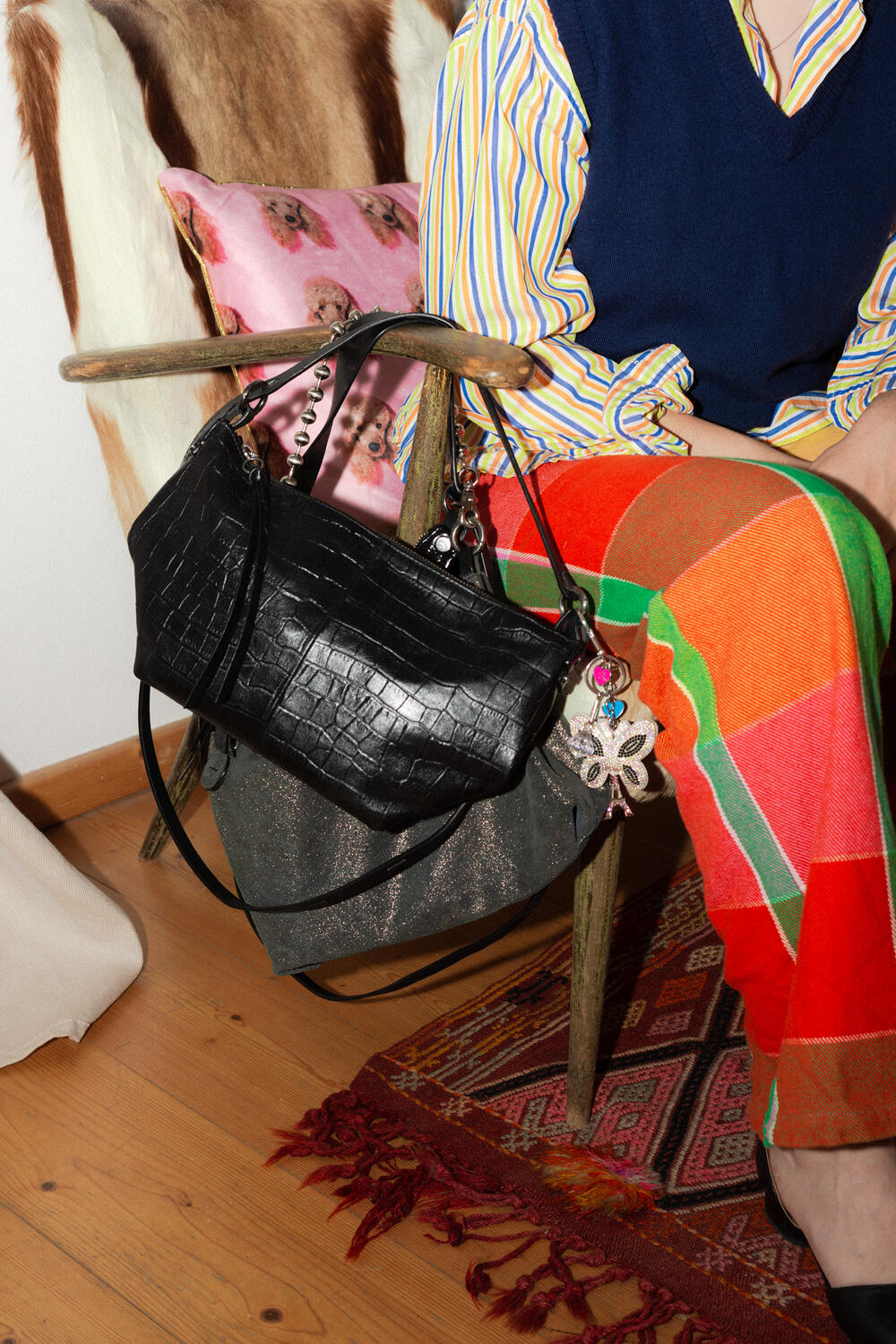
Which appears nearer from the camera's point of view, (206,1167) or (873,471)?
(873,471)

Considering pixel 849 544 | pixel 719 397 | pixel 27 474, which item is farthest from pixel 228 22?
pixel 849 544

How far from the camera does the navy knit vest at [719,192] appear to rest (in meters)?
0.87

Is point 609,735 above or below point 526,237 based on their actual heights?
below

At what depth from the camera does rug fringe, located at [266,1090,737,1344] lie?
809 mm

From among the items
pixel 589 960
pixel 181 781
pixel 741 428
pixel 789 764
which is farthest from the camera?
pixel 181 781

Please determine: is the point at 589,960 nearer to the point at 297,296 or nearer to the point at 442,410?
the point at 442,410

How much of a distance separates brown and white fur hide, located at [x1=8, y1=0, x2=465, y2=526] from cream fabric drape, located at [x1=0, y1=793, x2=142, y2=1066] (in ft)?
1.41

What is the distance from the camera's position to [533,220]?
86 cm

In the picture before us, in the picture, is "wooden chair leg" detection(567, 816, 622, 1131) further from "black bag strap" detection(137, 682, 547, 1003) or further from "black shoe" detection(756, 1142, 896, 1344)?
"black shoe" detection(756, 1142, 896, 1344)

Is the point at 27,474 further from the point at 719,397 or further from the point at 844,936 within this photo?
the point at 844,936

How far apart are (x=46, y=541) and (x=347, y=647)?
821 mm

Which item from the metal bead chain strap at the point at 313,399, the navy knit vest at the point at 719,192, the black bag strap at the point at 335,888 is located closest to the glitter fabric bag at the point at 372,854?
Result: the black bag strap at the point at 335,888

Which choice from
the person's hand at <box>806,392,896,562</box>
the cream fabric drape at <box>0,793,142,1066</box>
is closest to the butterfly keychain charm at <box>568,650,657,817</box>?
the person's hand at <box>806,392,896,562</box>

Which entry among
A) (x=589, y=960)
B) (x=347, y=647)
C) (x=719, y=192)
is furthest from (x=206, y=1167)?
(x=719, y=192)
